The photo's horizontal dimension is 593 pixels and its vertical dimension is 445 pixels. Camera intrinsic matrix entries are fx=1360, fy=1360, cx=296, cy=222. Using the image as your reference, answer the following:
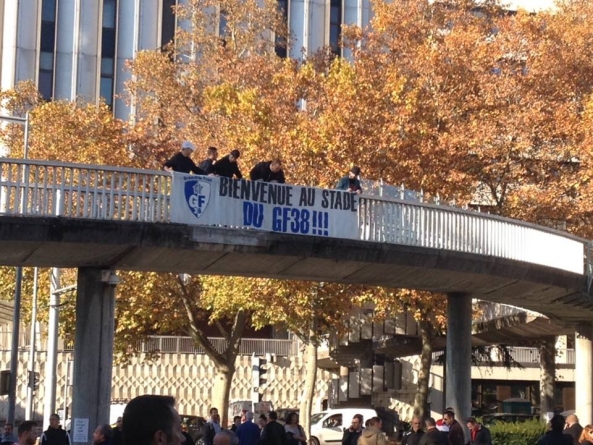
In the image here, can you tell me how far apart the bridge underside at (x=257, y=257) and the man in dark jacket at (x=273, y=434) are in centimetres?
341

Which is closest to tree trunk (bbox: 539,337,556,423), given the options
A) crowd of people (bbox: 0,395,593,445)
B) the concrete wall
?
the concrete wall

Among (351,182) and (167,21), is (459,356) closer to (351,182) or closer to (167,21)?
(351,182)

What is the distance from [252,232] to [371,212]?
2.69 meters

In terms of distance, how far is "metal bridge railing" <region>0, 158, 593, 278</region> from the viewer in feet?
70.4

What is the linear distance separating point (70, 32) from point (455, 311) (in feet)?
146

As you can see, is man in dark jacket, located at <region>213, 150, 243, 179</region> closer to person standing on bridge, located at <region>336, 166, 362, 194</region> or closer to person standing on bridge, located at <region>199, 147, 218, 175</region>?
person standing on bridge, located at <region>199, 147, 218, 175</region>

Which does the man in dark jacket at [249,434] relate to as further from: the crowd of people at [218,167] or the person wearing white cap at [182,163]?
the person wearing white cap at [182,163]

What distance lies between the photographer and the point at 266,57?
50156mm

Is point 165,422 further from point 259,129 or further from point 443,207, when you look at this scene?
point 259,129

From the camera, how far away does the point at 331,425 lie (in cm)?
4553

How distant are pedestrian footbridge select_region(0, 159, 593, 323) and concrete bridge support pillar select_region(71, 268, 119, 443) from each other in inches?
15.6

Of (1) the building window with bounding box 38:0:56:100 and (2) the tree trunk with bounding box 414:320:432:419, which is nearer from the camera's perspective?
(2) the tree trunk with bounding box 414:320:432:419

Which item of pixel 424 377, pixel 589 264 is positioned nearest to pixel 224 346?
pixel 424 377

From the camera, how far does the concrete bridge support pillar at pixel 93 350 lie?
23.2 metres
